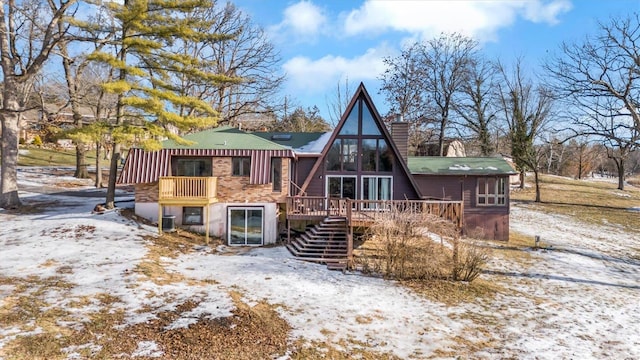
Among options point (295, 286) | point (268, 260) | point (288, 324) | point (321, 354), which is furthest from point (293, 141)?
point (321, 354)

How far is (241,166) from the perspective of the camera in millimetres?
17094

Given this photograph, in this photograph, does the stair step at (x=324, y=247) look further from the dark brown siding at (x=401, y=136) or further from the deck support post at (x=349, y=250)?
the dark brown siding at (x=401, y=136)

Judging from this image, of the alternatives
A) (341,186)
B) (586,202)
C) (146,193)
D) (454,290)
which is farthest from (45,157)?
(586,202)

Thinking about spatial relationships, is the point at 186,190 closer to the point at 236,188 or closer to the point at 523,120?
the point at 236,188

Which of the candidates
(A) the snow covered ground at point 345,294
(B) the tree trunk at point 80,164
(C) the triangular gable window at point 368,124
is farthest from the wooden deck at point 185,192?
(B) the tree trunk at point 80,164

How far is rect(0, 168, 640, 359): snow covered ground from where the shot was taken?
8.09 meters

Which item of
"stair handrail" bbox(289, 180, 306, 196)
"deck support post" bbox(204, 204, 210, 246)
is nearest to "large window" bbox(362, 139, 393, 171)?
"stair handrail" bbox(289, 180, 306, 196)

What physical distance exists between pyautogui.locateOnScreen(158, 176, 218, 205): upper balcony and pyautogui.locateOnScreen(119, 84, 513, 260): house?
42 mm

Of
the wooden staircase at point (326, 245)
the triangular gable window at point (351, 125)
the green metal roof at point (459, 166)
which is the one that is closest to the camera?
the wooden staircase at point (326, 245)

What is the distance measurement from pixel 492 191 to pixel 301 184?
1078 cm

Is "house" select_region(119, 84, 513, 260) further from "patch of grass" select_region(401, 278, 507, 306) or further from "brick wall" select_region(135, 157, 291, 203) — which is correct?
"patch of grass" select_region(401, 278, 507, 306)

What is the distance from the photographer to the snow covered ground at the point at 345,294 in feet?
26.5

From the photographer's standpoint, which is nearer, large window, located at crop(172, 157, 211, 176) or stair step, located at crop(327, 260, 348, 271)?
stair step, located at crop(327, 260, 348, 271)

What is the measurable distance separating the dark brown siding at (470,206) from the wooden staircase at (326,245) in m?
6.51
